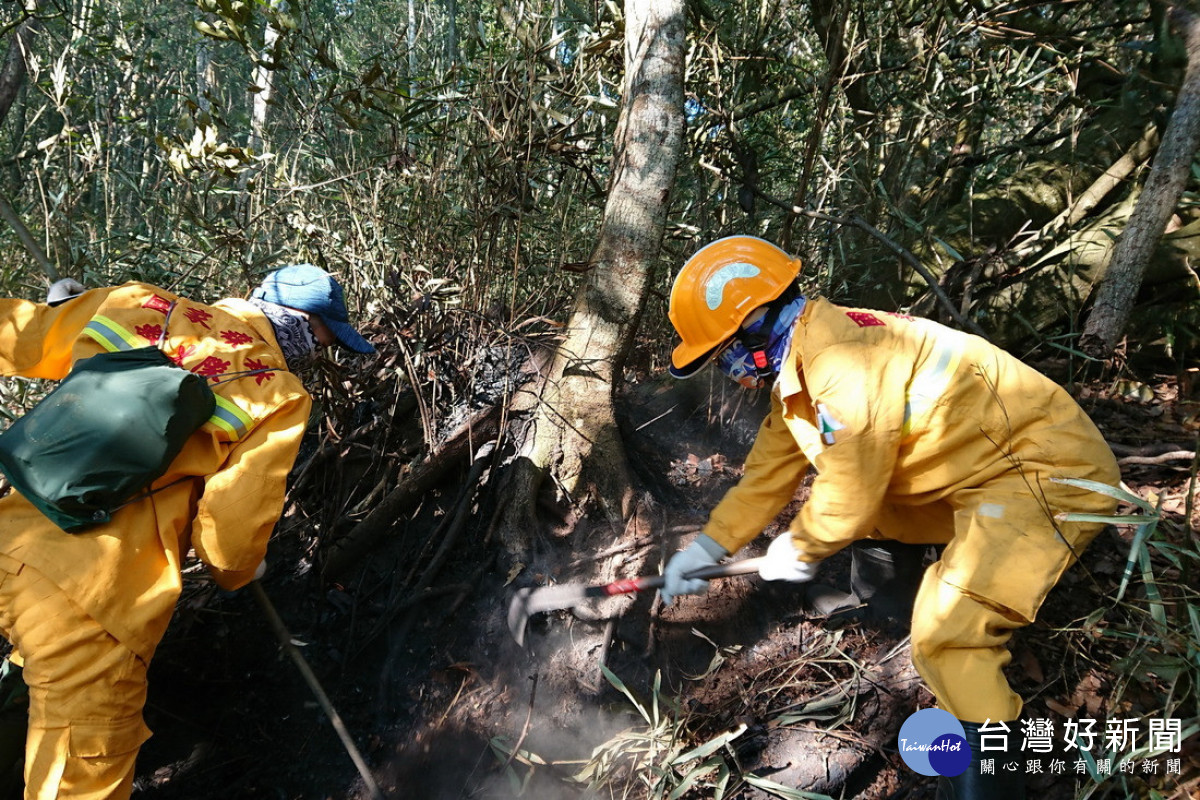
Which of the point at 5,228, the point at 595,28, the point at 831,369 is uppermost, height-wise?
the point at 595,28

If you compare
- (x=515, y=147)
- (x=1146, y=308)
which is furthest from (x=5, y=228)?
(x=1146, y=308)

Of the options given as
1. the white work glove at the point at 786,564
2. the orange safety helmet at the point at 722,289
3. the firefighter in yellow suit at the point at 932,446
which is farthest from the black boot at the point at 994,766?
the orange safety helmet at the point at 722,289

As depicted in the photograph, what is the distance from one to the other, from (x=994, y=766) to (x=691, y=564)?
41.8 inches

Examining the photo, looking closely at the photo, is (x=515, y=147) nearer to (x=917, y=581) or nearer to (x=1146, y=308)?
(x=917, y=581)

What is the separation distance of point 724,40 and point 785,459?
110 inches

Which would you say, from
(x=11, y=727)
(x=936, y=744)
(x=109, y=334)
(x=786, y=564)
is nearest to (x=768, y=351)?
(x=786, y=564)

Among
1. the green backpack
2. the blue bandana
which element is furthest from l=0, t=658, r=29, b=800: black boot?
the blue bandana

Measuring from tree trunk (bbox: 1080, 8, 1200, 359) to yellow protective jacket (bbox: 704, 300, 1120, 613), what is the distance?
4.88ft

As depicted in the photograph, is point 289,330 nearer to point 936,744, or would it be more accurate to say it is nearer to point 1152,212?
point 936,744

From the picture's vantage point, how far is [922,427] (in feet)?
6.38

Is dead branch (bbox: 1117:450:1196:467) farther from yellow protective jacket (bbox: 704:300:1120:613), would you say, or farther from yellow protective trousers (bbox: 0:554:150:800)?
yellow protective trousers (bbox: 0:554:150:800)

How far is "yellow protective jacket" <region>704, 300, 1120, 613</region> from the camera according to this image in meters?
1.85

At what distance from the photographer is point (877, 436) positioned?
1850mm

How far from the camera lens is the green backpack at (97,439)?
Answer: 68.8 inches
